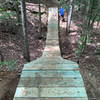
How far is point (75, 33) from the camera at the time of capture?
11625 mm

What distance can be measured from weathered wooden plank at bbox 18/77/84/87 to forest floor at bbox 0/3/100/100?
1447 mm

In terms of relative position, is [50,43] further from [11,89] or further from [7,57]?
[11,89]

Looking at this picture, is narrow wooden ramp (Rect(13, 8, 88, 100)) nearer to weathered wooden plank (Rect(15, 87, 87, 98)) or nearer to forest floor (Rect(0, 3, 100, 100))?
weathered wooden plank (Rect(15, 87, 87, 98))

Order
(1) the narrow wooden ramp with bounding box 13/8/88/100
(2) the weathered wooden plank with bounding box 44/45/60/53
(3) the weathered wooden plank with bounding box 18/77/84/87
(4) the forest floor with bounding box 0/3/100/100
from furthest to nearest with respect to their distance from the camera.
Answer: (2) the weathered wooden plank with bounding box 44/45/60/53 < (4) the forest floor with bounding box 0/3/100/100 < (3) the weathered wooden plank with bounding box 18/77/84/87 < (1) the narrow wooden ramp with bounding box 13/8/88/100

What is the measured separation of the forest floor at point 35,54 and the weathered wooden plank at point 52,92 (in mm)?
1604

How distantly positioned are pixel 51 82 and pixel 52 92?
1.29 feet

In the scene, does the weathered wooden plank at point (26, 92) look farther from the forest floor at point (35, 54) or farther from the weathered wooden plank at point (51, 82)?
the forest floor at point (35, 54)

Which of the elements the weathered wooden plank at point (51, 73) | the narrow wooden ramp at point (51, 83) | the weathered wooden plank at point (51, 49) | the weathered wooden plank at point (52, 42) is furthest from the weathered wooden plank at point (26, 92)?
the weathered wooden plank at point (52, 42)

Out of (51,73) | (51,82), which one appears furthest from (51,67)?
(51,82)

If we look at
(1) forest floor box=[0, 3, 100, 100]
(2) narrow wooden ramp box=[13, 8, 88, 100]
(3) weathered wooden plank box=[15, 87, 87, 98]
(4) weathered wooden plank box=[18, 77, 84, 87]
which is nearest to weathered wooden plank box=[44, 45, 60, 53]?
(1) forest floor box=[0, 3, 100, 100]

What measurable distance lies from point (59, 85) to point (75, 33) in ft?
30.0

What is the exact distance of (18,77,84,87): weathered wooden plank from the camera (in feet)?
10.7

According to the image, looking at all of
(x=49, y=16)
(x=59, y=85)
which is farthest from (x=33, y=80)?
(x=49, y=16)

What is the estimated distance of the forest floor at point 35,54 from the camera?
16.7ft
